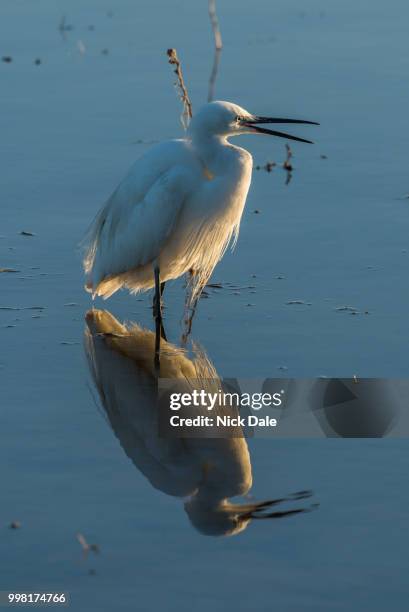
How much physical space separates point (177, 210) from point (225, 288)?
67cm

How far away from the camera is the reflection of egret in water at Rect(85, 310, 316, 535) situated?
15.2 feet

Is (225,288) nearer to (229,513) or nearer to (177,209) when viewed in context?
(177,209)

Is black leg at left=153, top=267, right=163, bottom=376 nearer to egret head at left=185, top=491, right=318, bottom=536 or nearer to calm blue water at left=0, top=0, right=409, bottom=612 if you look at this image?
calm blue water at left=0, top=0, right=409, bottom=612

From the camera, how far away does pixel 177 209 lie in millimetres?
6562

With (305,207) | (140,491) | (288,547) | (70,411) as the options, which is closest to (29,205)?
(305,207)

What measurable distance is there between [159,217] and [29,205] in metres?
1.84

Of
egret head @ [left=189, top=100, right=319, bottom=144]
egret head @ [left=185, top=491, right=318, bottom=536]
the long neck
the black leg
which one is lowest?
the black leg

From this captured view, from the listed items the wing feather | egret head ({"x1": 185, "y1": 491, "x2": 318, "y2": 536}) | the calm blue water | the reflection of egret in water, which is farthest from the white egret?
egret head ({"x1": 185, "y1": 491, "x2": 318, "y2": 536})

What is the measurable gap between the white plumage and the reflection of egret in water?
32cm

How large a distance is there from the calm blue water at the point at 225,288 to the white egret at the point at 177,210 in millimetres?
196

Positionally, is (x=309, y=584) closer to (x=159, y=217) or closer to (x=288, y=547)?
(x=288, y=547)

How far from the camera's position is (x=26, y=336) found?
6.37 meters

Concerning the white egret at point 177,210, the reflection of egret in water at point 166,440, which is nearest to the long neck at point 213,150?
the white egret at point 177,210

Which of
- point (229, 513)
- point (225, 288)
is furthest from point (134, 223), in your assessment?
point (229, 513)
